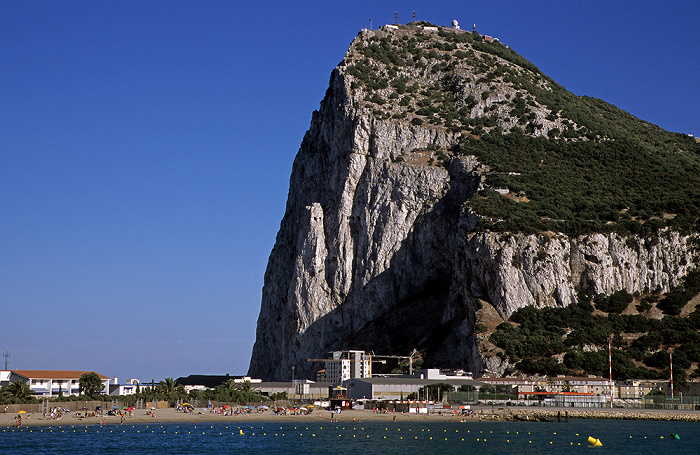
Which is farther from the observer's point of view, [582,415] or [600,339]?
[600,339]

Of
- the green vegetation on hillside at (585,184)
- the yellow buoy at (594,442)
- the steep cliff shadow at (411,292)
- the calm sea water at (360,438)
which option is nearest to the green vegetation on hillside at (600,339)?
the green vegetation on hillside at (585,184)

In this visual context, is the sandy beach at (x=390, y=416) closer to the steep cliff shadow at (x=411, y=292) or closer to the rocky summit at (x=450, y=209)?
the rocky summit at (x=450, y=209)

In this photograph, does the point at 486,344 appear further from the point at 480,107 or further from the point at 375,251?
the point at 480,107

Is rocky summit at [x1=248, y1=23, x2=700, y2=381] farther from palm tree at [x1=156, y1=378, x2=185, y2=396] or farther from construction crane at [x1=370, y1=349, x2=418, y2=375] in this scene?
palm tree at [x1=156, y1=378, x2=185, y2=396]

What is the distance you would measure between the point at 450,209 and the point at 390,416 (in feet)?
157

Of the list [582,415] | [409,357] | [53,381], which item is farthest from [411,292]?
[53,381]

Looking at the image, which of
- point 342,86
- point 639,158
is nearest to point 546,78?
point 639,158

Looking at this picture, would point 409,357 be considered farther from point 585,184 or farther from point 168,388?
point 585,184

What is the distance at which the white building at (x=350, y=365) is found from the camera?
117938mm

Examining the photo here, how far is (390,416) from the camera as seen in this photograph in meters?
89.1

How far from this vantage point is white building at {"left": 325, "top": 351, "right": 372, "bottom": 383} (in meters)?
118

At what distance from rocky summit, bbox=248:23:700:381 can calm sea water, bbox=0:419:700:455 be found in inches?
950

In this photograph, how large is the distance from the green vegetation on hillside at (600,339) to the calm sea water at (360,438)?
1517 cm

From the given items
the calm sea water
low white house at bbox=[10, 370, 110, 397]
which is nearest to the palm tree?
low white house at bbox=[10, 370, 110, 397]
